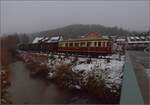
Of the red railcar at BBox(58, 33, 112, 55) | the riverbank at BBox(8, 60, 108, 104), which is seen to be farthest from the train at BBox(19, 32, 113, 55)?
the riverbank at BBox(8, 60, 108, 104)

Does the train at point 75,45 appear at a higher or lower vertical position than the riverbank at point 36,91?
higher

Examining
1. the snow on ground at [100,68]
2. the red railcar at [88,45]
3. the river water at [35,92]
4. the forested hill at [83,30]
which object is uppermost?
the forested hill at [83,30]

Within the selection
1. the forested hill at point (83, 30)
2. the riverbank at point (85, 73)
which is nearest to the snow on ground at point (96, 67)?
the riverbank at point (85, 73)

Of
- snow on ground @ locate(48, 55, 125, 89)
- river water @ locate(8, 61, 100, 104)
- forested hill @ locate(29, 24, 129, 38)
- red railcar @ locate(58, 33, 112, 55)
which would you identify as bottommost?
river water @ locate(8, 61, 100, 104)

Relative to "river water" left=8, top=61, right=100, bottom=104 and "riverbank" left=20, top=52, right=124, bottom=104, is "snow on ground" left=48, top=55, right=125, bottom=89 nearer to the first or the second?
"riverbank" left=20, top=52, right=124, bottom=104

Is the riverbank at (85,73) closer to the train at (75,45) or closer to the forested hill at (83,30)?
the train at (75,45)

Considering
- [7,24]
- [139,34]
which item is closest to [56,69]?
[7,24]

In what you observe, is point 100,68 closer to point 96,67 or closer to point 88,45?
point 96,67
